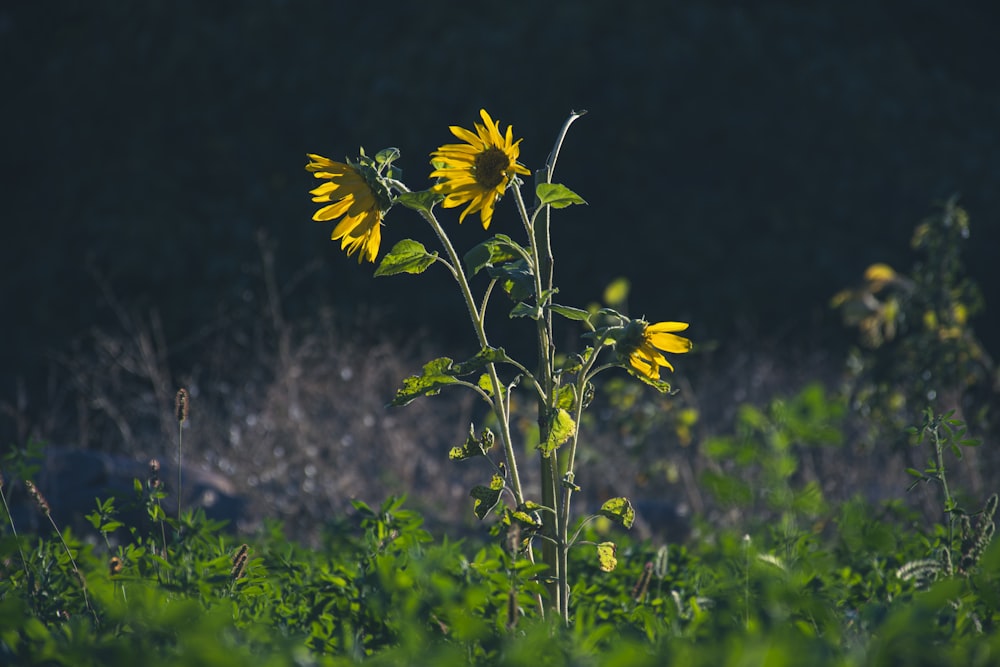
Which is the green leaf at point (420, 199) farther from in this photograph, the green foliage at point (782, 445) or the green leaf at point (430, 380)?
the green foliage at point (782, 445)

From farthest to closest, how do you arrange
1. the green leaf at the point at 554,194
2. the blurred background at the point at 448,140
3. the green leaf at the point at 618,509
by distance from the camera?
the blurred background at the point at 448,140 → the green leaf at the point at 618,509 → the green leaf at the point at 554,194

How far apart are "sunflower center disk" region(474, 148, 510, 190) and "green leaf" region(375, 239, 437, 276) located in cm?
14

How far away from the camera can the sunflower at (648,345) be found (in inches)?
64.2

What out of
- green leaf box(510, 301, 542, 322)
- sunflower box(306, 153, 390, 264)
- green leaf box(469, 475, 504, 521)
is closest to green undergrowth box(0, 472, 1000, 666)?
green leaf box(469, 475, 504, 521)

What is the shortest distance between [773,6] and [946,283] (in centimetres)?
403

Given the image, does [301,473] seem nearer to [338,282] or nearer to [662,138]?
[338,282]

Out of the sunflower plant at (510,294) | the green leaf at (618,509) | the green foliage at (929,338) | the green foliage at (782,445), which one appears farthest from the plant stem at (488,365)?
the green foliage at (929,338)

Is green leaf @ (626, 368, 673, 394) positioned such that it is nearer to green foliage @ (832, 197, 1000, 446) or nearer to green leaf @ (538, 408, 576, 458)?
green leaf @ (538, 408, 576, 458)

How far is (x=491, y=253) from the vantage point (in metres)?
1.70

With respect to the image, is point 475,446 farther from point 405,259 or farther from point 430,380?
point 405,259

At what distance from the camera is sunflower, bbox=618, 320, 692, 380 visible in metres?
1.63

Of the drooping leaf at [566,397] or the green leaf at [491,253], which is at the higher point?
the green leaf at [491,253]

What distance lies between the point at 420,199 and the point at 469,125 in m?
4.82

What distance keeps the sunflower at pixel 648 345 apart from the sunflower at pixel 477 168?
0.27m
